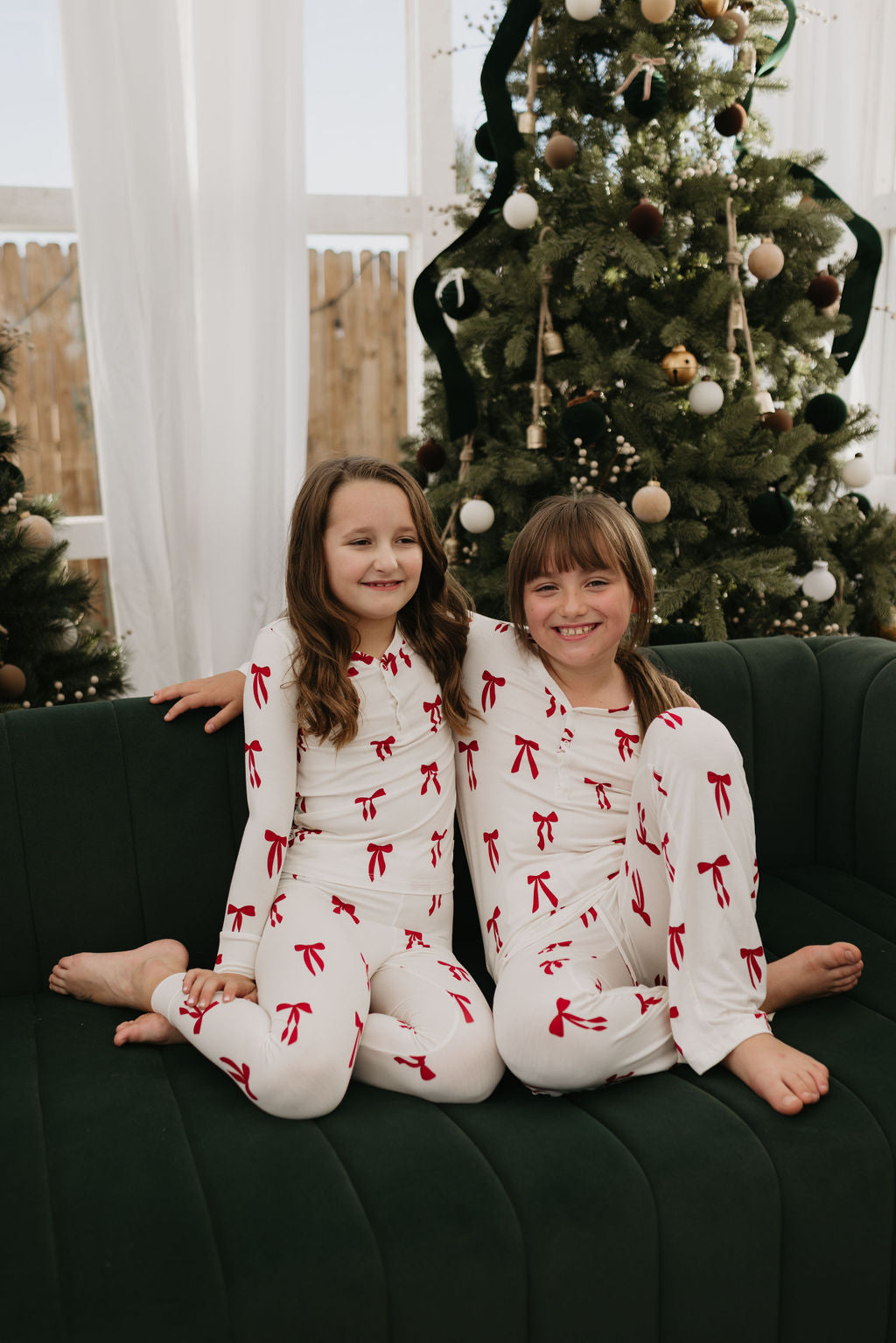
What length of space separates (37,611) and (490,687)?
111cm

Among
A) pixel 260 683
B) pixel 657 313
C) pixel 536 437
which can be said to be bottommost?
pixel 260 683

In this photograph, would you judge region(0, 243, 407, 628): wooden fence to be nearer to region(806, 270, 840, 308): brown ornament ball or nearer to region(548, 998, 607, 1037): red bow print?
region(806, 270, 840, 308): brown ornament ball

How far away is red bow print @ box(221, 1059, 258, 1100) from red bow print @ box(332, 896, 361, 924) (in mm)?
268

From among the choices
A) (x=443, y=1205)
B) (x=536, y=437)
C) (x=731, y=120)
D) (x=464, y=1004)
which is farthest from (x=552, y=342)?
(x=443, y=1205)

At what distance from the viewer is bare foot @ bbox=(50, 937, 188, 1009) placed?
4.87ft

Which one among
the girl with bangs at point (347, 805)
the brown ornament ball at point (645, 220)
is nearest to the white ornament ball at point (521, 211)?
the brown ornament ball at point (645, 220)

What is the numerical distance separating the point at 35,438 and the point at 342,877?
83.0 inches

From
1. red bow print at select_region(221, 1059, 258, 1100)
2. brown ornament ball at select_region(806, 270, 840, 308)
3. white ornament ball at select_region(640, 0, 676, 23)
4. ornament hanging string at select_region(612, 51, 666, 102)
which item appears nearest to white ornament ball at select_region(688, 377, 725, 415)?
brown ornament ball at select_region(806, 270, 840, 308)

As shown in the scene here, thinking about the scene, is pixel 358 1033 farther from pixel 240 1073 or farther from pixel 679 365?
pixel 679 365

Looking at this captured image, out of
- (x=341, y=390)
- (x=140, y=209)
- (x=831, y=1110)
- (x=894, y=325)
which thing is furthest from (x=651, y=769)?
(x=894, y=325)

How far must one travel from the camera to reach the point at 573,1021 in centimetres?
129

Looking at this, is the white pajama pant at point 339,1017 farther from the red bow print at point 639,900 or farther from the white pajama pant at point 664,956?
the red bow print at point 639,900

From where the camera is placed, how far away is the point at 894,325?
3.72 metres

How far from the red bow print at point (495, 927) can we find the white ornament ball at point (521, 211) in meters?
1.53
